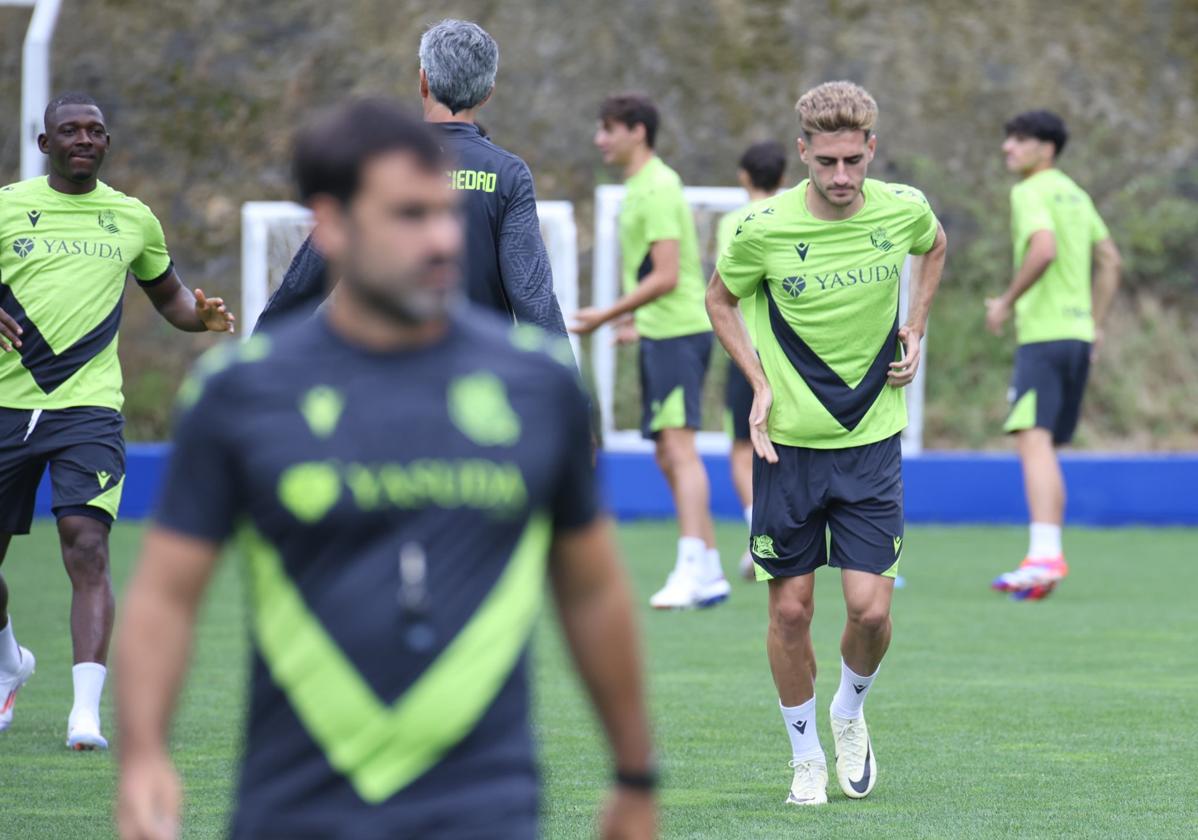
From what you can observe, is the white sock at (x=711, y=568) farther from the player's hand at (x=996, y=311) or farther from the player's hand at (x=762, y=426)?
the player's hand at (x=762, y=426)

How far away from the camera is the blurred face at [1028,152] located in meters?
11.1

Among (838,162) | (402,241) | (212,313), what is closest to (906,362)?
(838,162)

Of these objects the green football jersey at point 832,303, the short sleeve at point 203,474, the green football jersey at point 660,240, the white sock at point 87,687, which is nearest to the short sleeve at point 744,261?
the green football jersey at point 832,303

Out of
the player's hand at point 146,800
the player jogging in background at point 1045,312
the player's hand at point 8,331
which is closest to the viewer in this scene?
the player's hand at point 146,800

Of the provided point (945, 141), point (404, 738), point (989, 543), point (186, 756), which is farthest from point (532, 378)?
point (945, 141)

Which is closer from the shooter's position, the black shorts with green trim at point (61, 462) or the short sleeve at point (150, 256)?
the black shorts with green trim at point (61, 462)

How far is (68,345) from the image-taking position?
22.3 ft

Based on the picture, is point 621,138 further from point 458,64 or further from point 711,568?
point 458,64

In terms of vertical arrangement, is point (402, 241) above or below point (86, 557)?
above

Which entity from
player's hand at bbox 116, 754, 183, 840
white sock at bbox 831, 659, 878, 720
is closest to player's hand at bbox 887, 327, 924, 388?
white sock at bbox 831, 659, 878, 720

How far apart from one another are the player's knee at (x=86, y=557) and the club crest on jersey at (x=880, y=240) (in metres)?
2.82

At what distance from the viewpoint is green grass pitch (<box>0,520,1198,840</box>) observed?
5.51 metres

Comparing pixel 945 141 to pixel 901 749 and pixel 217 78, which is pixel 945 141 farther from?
pixel 901 749

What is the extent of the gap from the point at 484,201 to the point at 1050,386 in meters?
6.32
